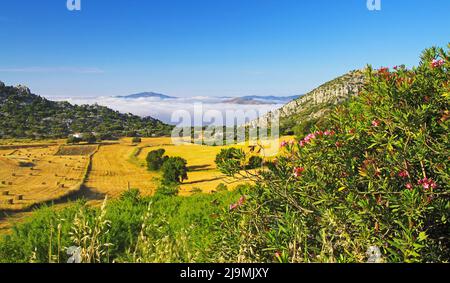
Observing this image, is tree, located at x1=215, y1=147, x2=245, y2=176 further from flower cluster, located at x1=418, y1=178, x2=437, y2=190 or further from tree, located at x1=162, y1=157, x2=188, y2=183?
tree, located at x1=162, y1=157, x2=188, y2=183

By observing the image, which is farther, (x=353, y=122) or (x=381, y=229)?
(x=353, y=122)

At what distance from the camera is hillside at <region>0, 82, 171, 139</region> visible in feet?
471

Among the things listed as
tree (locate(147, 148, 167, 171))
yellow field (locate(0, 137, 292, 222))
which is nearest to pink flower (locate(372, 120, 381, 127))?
yellow field (locate(0, 137, 292, 222))

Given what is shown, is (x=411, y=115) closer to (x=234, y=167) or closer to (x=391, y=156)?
(x=391, y=156)

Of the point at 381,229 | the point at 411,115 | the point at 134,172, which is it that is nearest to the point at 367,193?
the point at 381,229

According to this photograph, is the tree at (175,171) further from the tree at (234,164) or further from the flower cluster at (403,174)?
the flower cluster at (403,174)

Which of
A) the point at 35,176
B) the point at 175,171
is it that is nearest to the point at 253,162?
the point at 175,171

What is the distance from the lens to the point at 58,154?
10281 centimetres

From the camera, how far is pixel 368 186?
460 centimetres

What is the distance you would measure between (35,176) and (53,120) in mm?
96508

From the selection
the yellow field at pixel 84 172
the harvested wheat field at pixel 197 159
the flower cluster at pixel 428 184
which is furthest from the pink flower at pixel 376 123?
the harvested wheat field at pixel 197 159

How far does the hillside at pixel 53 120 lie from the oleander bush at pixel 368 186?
5657 inches

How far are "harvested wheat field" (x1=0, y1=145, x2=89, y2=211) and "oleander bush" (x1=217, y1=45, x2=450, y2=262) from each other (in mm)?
48888
